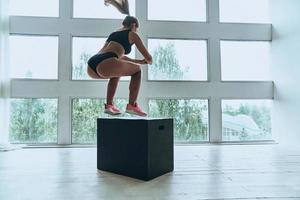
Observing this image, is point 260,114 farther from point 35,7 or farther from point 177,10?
point 35,7

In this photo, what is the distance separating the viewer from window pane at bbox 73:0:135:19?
17.7 ft

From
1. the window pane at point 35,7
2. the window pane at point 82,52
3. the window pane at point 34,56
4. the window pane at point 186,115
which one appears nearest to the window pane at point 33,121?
the window pane at point 34,56

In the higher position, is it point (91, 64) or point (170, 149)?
point (91, 64)

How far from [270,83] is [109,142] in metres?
4.35

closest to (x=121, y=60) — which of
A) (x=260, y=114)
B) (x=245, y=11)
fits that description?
(x=260, y=114)

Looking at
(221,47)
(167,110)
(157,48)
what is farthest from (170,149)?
(221,47)

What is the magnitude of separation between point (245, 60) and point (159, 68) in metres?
1.95

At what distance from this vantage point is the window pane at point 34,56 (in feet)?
17.2

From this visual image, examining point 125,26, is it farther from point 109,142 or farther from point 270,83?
point 270,83

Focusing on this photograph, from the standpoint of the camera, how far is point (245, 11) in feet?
19.1

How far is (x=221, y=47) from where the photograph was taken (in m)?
5.69

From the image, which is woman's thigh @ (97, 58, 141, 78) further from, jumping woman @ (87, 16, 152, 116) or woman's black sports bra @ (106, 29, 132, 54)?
woman's black sports bra @ (106, 29, 132, 54)

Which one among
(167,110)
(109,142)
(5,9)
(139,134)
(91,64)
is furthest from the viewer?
(167,110)

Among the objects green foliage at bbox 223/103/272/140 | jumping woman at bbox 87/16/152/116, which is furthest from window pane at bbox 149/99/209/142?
jumping woman at bbox 87/16/152/116
